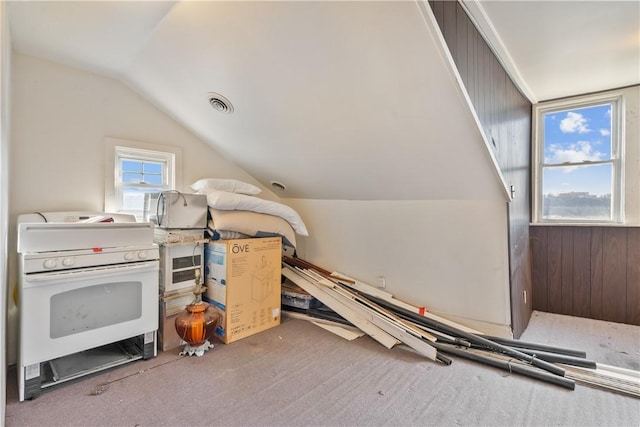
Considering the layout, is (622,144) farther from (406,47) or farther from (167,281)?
(167,281)

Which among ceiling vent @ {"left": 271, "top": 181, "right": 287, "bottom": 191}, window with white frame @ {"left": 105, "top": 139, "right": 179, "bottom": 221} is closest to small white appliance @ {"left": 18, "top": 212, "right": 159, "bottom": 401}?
window with white frame @ {"left": 105, "top": 139, "right": 179, "bottom": 221}

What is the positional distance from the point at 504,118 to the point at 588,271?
2.03 metres

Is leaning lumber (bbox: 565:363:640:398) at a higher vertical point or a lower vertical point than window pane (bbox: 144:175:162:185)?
lower

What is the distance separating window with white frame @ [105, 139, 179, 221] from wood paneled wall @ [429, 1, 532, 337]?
2.71 metres

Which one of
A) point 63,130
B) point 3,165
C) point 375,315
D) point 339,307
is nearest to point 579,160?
point 375,315

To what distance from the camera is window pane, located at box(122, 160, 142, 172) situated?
2.95m

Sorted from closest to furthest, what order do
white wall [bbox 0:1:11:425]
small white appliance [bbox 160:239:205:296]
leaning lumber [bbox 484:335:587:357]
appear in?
white wall [bbox 0:1:11:425]
leaning lumber [bbox 484:335:587:357]
small white appliance [bbox 160:239:205:296]

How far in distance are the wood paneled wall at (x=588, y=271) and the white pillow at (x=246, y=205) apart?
288cm

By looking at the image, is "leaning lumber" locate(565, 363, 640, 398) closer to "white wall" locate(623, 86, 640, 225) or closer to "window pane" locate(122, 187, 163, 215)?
"white wall" locate(623, 86, 640, 225)

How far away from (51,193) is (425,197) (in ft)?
10.4

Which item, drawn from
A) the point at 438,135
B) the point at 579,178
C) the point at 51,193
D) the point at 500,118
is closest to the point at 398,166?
the point at 438,135

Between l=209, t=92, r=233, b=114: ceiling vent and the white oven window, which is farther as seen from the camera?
l=209, t=92, r=233, b=114: ceiling vent

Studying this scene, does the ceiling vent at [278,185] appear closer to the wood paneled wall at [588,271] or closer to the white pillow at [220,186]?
the white pillow at [220,186]

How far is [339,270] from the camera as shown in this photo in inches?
143
